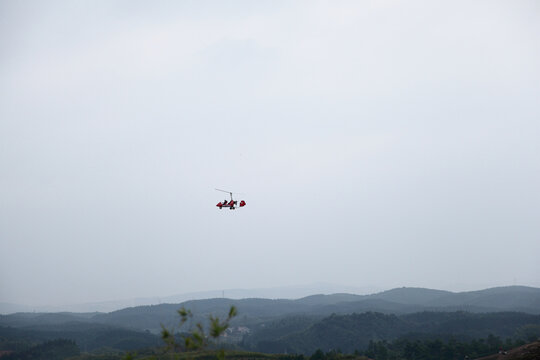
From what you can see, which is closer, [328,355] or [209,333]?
[209,333]

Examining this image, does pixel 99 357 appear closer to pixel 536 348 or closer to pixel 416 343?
pixel 416 343

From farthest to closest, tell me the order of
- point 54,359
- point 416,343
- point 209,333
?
point 54,359 < point 416,343 < point 209,333

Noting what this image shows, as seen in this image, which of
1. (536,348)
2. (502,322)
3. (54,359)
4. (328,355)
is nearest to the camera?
(536,348)

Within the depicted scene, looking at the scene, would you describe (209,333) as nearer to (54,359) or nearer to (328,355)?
(328,355)

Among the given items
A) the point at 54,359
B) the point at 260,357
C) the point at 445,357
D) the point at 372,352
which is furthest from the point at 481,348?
the point at 54,359

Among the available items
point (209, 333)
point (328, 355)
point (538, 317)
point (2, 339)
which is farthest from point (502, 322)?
point (2, 339)

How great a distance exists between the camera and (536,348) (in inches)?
3093

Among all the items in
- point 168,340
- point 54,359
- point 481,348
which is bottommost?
point 54,359

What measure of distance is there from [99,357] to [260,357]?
61.9 meters

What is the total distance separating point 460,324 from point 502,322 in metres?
18.8

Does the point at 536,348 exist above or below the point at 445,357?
above

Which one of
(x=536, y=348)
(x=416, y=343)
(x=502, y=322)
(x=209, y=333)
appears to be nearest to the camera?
(x=209, y=333)

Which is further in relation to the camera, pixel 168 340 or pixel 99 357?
pixel 99 357

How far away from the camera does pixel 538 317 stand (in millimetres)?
197125
